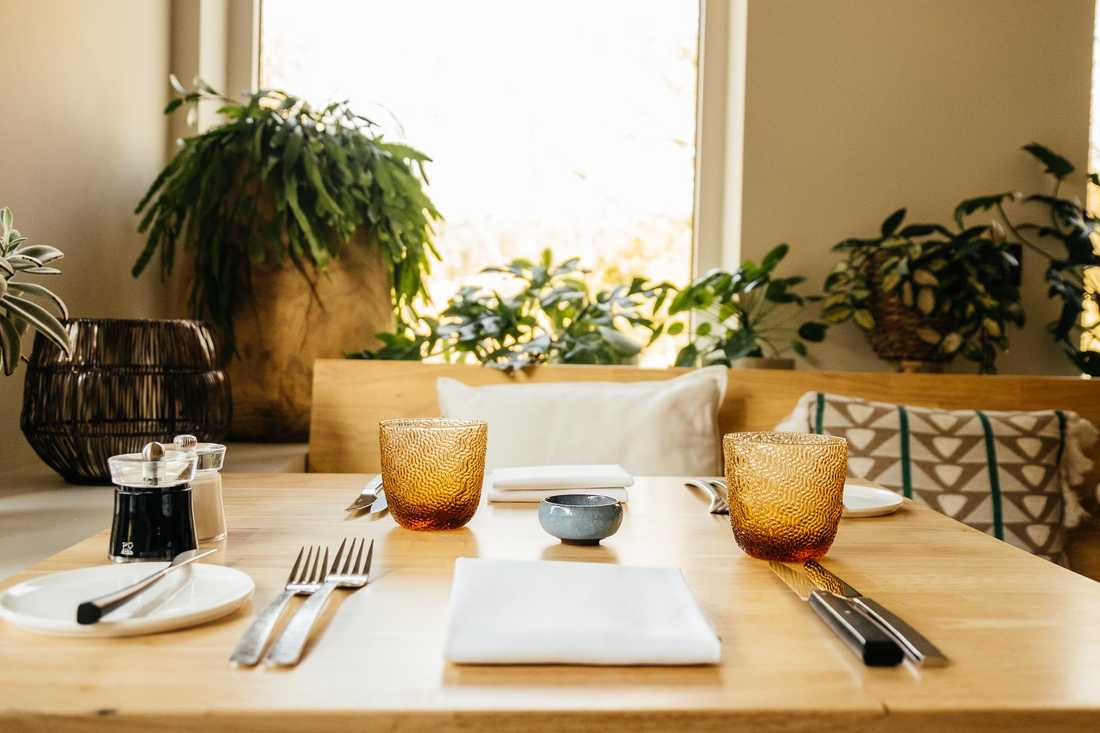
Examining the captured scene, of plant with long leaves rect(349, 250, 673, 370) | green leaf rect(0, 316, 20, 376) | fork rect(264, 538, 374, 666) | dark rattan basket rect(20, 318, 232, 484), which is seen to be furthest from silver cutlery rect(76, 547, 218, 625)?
plant with long leaves rect(349, 250, 673, 370)

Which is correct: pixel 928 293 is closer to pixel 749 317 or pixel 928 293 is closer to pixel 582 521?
pixel 749 317

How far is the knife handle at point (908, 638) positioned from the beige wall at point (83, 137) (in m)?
Result: 1.51

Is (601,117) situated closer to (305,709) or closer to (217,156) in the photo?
(217,156)

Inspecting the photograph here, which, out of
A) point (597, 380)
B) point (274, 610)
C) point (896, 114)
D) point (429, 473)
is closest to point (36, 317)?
point (429, 473)

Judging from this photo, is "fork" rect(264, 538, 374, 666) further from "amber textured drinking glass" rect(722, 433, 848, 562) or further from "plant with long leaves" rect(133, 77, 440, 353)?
"plant with long leaves" rect(133, 77, 440, 353)

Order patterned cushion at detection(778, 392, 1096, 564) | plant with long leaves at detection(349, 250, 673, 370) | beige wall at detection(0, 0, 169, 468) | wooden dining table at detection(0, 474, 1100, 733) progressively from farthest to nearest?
1. plant with long leaves at detection(349, 250, 673, 370)
2. patterned cushion at detection(778, 392, 1096, 564)
3. beige wall at detection(0, 0, 169, 468)
4. wooden dining table at detection(0, 474, 1100, 733)

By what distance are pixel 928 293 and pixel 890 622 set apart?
173cm

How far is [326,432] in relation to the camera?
1.93 metres

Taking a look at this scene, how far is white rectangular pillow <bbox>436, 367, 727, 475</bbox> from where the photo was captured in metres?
1.75

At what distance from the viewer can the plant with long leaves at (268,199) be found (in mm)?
1924

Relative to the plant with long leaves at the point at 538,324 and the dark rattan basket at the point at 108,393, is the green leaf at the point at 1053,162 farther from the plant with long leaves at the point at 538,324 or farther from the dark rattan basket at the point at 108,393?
the dark rattan basket at the point at 108,393

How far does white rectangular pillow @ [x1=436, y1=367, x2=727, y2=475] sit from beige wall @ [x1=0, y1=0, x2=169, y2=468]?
2.68ft

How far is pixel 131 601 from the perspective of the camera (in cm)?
60

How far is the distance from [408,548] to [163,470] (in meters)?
0.23
